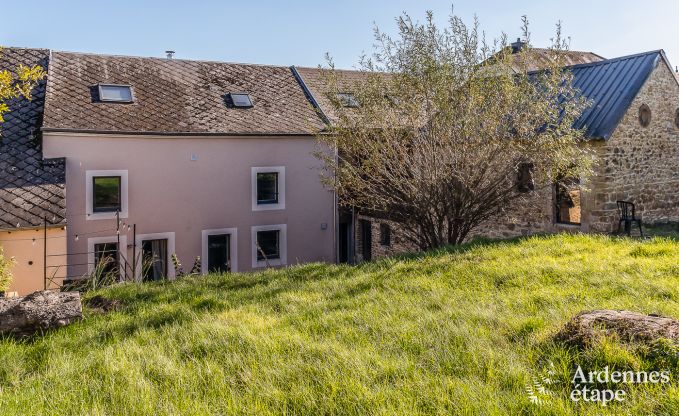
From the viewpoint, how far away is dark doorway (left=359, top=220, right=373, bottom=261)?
20.7 m

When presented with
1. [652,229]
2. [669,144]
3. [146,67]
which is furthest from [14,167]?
[669,144]

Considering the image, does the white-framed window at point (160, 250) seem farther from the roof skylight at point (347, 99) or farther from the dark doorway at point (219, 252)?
the roof skylight at point (347, 99)

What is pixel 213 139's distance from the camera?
17.2 meters

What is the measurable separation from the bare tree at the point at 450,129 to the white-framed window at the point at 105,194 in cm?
865

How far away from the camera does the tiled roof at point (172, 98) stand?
15906 millimetres

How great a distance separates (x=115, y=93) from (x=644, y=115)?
52.1 ft

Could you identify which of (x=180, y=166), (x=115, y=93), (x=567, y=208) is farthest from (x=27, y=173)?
(x=567, y=208)

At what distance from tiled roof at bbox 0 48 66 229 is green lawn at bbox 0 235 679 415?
7.07 metres

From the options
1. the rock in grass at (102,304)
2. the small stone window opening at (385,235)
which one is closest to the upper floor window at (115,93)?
the small stone window opening at (385,235)

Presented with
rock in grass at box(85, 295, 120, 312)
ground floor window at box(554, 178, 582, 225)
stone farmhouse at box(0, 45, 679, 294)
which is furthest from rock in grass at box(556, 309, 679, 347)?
ground floor window at box(554, 178, 582, 225)

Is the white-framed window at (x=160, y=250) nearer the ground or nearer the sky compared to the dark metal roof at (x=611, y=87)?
nearer the ground

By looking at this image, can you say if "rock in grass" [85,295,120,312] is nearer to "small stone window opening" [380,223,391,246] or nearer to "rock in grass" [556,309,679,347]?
"rock in grass" [556,309,679,347]

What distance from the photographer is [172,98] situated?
17.8 m

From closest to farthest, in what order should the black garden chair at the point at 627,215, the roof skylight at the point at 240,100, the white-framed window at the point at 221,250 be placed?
the black garden chair at the point at 627,215, the white-framed window at the point at 221,250, the roof skylight at the point at 240,100
